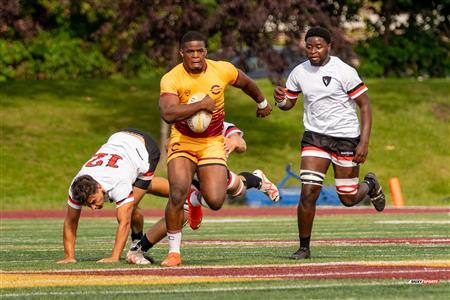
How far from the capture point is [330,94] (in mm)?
13266

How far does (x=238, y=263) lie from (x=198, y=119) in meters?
1.24

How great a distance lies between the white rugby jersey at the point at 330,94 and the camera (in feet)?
43.4

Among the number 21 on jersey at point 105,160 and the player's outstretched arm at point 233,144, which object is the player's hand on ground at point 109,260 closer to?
the number 21 on jersey at point 105,160

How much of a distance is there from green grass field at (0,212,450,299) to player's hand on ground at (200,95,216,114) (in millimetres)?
1280

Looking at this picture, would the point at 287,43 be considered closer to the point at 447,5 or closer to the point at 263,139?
the point at 263,139

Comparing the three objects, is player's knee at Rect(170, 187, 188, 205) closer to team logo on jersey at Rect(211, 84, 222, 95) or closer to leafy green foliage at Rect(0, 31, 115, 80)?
team logo on jersey at Rect(211, 84, 222, 95)

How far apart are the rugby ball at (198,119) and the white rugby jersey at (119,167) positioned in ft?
2.91

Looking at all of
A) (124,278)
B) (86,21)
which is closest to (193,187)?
(124,278)

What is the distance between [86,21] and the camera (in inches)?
1522

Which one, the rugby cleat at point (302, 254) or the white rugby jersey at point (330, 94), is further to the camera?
the white rugby jersey at point (330, 94)

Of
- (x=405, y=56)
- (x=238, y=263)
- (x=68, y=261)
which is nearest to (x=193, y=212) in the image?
(x=238, y=263)

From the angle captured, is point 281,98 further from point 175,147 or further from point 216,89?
point 175,147

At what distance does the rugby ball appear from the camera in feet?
39.1

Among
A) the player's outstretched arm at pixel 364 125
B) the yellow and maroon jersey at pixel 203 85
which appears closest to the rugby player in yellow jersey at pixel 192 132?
the yellow and maroon jersey at pixel 203 85
